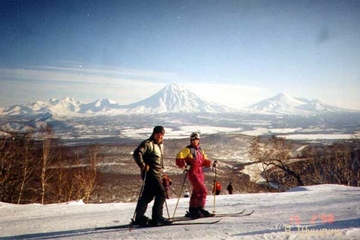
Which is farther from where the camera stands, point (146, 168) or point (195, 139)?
point (195, 139)

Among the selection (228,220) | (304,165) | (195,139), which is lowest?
(304,165)

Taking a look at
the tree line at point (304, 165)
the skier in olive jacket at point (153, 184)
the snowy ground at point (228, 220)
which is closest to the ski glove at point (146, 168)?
the skier in olive jacket at point (153, 184)

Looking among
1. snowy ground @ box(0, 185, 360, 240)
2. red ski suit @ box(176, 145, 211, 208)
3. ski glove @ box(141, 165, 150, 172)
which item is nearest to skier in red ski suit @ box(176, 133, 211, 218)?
red ski suit @ box(176, 145, 211, 208)

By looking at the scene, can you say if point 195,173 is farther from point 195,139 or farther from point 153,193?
point 153,193

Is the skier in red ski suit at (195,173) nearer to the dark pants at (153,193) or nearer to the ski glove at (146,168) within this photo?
the dark pants at (153,193)

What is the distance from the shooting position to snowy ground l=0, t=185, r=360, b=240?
178 inches

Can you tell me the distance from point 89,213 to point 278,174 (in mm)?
29316

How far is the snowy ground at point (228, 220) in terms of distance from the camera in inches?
178

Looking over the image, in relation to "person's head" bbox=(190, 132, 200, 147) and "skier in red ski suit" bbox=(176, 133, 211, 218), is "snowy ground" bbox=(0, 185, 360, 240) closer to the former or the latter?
"skier in red ski suit" bbox=(176, 133, 211, 218)

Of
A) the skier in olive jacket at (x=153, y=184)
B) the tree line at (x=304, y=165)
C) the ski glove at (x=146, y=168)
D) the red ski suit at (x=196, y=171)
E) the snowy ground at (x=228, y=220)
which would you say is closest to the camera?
the snowy ground at (x=228, y=220)

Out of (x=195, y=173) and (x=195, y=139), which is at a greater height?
(x=195, y=139)

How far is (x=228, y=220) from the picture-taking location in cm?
562

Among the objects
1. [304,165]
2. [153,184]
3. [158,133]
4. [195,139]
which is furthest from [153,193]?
[304,165]

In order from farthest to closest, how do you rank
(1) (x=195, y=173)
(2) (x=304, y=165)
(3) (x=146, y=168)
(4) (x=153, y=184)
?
(2) (x=304, y=165), (1) (x=195, y=173), (4) (x=153, y=184), (3) (x=146, y=168)
